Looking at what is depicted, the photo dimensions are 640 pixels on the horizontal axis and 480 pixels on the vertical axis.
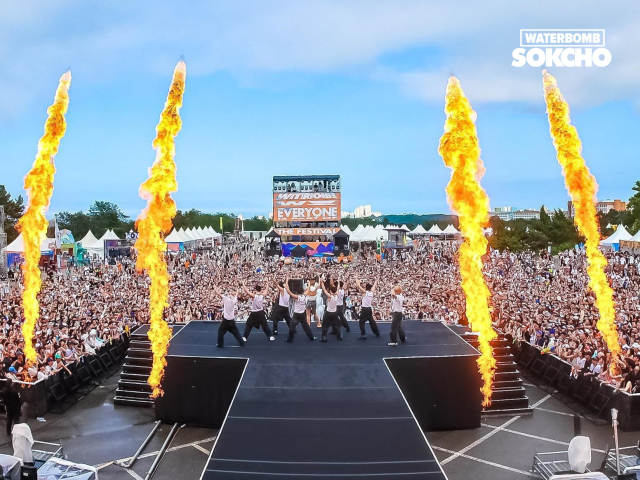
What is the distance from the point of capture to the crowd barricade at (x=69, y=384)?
10.9 m

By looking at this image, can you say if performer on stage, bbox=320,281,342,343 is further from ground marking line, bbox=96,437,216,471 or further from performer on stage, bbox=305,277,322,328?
ground marking line, bbox=96,437,216,471

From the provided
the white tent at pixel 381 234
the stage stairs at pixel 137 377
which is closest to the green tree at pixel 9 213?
the white tent at pixel 381 234

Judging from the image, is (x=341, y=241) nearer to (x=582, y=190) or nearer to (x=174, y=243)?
(x=174, y=243)

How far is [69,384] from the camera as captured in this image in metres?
11.9

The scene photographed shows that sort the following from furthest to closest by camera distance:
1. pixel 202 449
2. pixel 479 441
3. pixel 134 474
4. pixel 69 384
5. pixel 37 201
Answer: pixel 37 201 → pixel 69 384 → pixel 479 441 → pixel 202 449 → pixel 134 474

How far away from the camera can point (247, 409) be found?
22.9ft

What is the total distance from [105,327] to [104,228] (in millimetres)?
68921

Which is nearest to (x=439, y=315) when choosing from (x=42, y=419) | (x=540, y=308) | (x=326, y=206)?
(x=540, y=308)

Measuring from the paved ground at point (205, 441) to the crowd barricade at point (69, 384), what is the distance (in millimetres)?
289

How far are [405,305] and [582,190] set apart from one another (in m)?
9.68

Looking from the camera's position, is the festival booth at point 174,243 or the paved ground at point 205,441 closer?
the paved ground at point 205,441

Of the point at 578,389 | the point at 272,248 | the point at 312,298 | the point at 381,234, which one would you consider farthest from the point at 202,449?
the point at 381,234

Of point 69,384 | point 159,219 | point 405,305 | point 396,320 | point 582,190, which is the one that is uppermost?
point 582,190

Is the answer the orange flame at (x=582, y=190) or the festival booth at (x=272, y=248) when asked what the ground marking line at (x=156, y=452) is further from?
the festival booth at (x=272, y=248)
